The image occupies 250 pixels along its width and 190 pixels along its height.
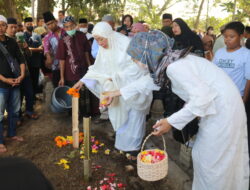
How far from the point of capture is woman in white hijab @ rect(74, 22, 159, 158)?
330 centimetres

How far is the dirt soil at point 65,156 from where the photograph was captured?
9.96 ft

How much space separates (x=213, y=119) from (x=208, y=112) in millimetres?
122

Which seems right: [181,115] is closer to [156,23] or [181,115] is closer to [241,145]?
[241,145]

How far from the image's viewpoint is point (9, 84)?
384 cm

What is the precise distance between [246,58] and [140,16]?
71.1 feet

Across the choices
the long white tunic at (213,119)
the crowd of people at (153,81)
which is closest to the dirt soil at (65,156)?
the crowd of people at (153,81)

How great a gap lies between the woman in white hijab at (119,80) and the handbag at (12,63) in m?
1.18

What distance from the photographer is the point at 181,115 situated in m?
1.82

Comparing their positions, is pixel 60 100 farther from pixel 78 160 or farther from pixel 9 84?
pixel 78 160

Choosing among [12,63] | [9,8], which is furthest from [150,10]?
[12,63]

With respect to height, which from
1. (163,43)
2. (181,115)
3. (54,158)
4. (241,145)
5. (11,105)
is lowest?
(54,158)

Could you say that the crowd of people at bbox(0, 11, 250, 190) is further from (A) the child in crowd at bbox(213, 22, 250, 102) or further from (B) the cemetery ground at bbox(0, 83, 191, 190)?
(B) the cemetery ground at bbox(0, 83, 191, 190)

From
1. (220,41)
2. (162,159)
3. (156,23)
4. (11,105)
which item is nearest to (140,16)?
(156,23)

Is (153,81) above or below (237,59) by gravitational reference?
below
